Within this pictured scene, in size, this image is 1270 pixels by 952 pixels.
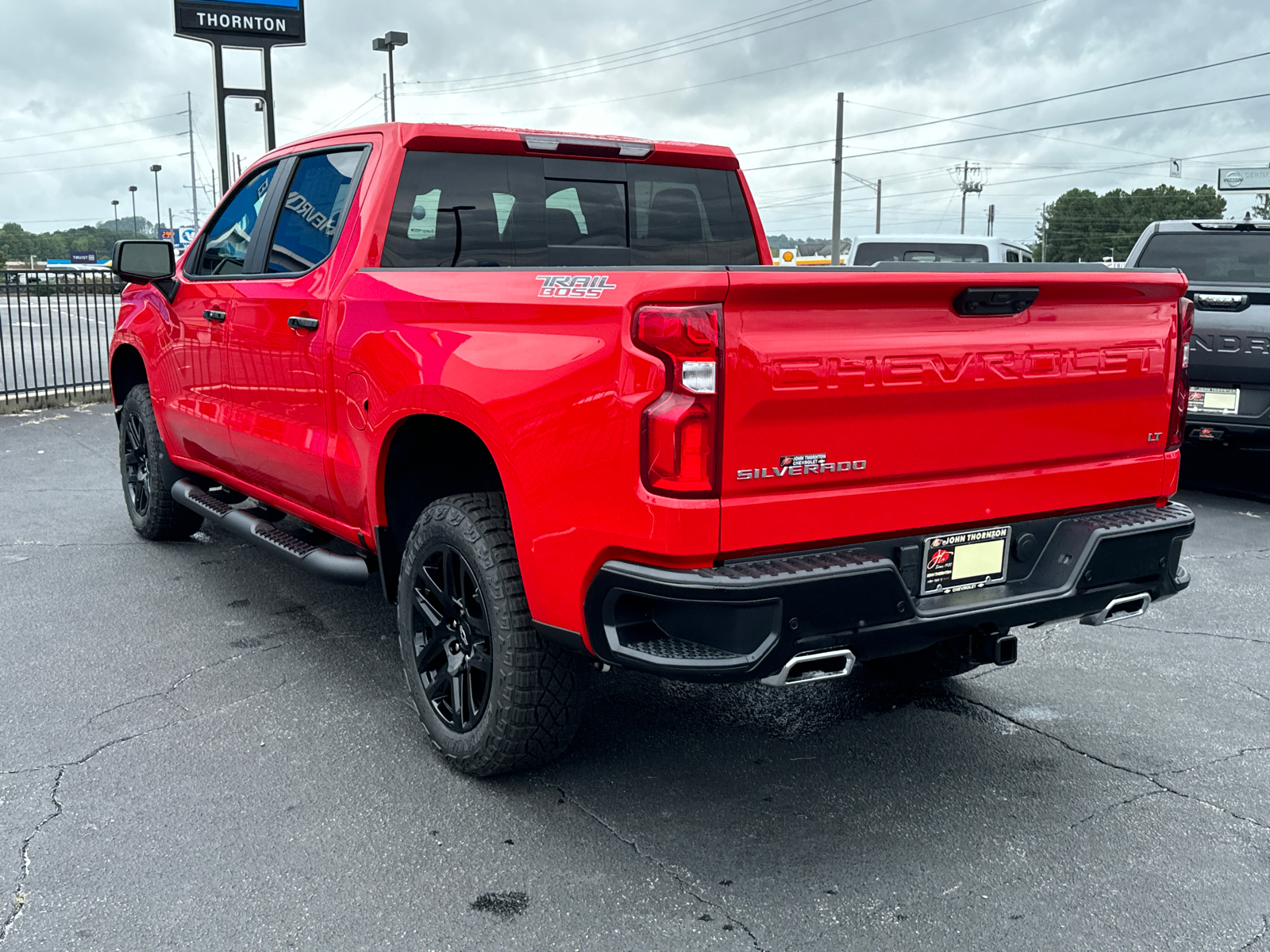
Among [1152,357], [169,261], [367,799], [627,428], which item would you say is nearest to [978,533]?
[1152,357]

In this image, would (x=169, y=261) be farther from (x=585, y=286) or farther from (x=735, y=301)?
(x=735, y=301)

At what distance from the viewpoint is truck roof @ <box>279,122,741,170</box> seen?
4109mm

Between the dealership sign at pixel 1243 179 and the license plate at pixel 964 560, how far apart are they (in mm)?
108769

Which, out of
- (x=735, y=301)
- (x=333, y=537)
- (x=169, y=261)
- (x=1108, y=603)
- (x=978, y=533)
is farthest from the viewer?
(x=169, y=261)

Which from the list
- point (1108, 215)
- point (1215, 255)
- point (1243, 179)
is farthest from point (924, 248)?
point (1108, 215)

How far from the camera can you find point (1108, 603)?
3.29 m

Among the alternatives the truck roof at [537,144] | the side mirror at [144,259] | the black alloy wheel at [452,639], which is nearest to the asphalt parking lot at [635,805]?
the black alloy wheel at [452,639]

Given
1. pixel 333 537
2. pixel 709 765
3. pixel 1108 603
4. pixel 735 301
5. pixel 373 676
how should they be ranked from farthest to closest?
pixel 333 537 < pixel 373 676 < pixel 709 765 < pixel 1108 603 < pixel 735 301

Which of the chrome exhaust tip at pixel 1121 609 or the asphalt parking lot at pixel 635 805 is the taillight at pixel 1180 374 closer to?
the chrome exhaust tip at pixel 1121 609

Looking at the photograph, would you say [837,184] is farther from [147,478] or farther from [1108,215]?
[1108,215]

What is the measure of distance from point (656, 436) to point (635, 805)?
1.32 metres

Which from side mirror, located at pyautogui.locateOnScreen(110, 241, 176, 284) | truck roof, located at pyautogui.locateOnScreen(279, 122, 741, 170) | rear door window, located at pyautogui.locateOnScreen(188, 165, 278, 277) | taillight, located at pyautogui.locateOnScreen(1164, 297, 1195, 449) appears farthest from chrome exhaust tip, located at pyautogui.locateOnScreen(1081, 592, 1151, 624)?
side mirror, located at pyautogui.locateOnScreen(110, 241, 176, 284)

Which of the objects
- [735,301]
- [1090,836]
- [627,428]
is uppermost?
[735,301]

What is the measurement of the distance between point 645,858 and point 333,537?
2.28m
